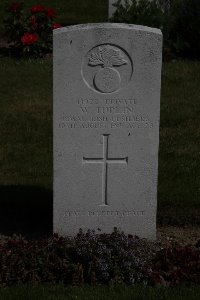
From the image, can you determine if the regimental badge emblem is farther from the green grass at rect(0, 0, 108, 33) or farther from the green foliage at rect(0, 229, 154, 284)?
the green grass at rect(0, 0, 108, 33)

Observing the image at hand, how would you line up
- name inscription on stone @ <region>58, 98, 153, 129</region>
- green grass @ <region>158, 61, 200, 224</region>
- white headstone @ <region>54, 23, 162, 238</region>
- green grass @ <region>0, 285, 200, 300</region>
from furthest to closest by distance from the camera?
green grass @ <region>158, 61, 200, 224</region> < name inscription on stone @ <region>58, 98, 153, 129</region> < white headstone @ <region>54, 23, 162, 238</region> < green grass @ <region>0, 285, 200, 300</region>

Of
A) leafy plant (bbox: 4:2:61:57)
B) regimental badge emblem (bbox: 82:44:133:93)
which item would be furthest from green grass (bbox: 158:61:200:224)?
leafy plant (bbox: 4:2:61:57)

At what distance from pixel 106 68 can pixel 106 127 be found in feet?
1.62

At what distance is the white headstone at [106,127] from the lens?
6.52 meters

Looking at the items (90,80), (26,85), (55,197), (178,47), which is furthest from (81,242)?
(178,47)

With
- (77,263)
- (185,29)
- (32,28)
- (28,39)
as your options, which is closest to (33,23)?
(32,28)

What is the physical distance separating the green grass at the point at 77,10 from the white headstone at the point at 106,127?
10.3 m

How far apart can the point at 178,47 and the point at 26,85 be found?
3097mm

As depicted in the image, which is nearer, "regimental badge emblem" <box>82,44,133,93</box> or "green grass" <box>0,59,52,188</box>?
"regimental badge emblem" <box>82,44,133,93</box>

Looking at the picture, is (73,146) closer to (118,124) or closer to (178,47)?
(118,124)

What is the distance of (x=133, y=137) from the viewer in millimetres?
6727

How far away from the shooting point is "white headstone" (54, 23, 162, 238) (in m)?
6.52

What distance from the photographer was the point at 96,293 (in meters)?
6.02

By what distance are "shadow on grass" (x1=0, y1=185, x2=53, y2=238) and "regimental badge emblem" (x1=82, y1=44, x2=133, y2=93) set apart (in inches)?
62.5
